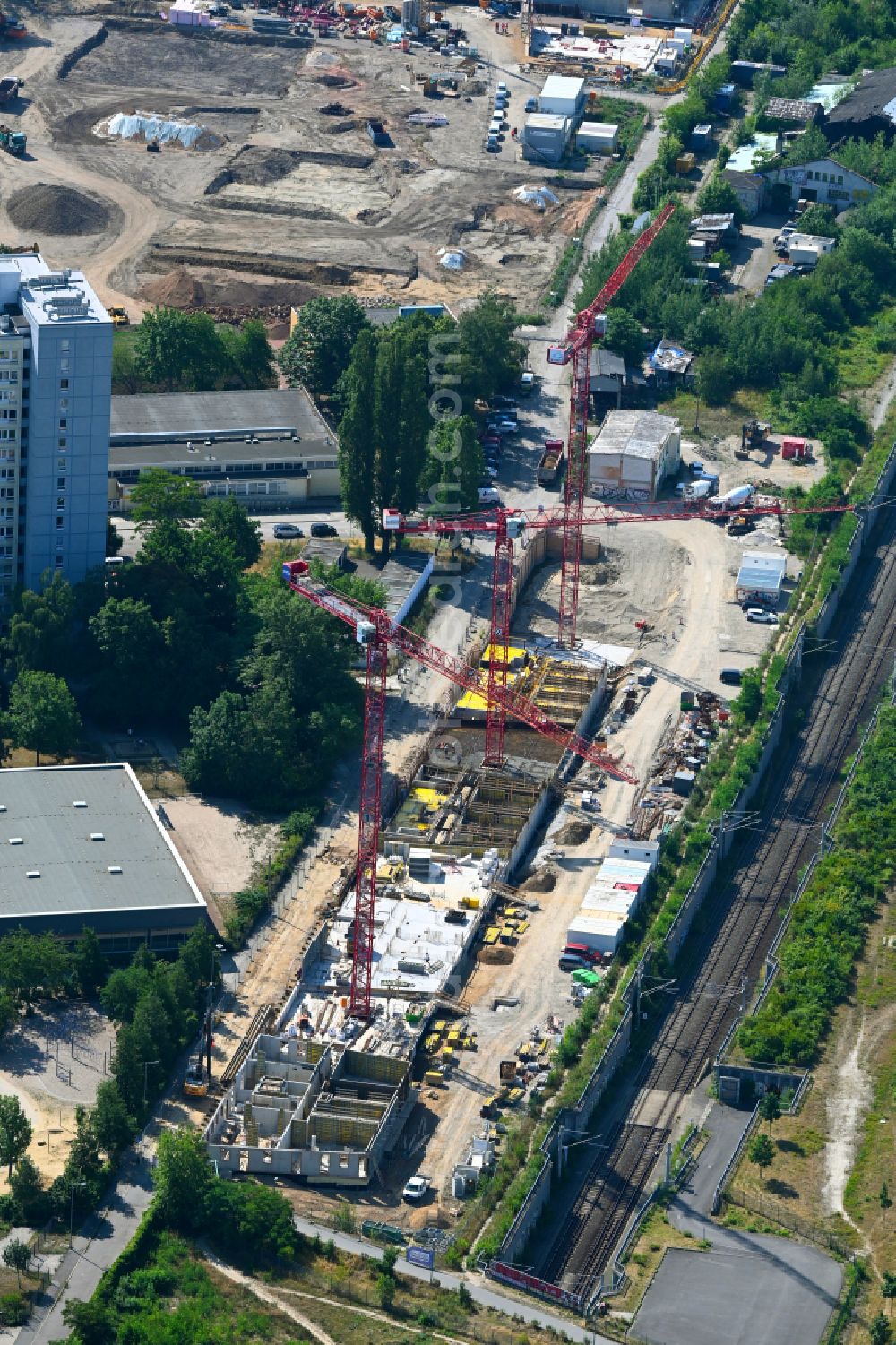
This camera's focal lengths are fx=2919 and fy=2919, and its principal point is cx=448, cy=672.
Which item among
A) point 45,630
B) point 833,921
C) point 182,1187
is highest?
point 45,630

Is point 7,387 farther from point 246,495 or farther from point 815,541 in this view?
point 815,541

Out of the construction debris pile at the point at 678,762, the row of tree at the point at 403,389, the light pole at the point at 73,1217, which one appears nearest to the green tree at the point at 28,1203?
the light pole at the point at 73,1217

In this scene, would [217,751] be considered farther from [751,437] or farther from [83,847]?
[751,437]

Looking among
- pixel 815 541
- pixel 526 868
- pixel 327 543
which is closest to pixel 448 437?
pixel 327 543

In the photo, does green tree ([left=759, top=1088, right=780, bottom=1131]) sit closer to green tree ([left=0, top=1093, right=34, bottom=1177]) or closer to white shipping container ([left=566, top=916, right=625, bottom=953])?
white shipping container ([left=566, top=916, right=625, bottom=953])

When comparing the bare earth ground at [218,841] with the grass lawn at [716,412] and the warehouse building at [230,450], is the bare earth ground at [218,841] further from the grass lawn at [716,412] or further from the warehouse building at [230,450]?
the grass lawn at [716,412]

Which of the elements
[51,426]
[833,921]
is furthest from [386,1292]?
[51,426]

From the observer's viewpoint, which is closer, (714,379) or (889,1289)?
(889,1289)
